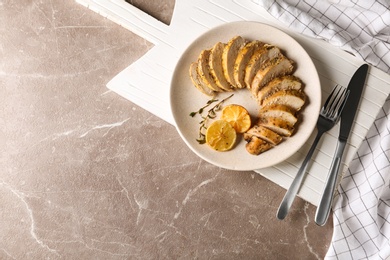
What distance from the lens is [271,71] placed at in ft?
6.99

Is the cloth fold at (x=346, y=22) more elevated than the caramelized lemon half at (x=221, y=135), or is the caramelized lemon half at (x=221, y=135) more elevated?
the cloth fold at (x=346, y=22)

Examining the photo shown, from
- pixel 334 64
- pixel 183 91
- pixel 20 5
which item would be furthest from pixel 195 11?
pixel 20 5

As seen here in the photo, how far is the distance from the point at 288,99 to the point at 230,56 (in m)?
0.28

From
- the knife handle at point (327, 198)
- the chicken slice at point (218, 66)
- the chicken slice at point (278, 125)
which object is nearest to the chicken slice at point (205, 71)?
the chicken slice at point (218, 66)

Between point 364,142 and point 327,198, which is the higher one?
point 364,142

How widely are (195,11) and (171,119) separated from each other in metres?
0.46

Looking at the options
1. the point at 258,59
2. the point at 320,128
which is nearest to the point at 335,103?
the point at 320,128

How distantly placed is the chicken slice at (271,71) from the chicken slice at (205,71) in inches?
6.1

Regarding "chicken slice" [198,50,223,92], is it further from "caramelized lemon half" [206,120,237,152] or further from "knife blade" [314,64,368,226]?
"knife blade" [314,64,368,226]

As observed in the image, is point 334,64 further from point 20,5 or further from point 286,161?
point 20,5

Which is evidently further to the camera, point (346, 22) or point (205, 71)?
point (346, 22)

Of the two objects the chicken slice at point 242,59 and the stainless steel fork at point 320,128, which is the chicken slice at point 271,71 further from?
the stainless steel fork at point 320,128

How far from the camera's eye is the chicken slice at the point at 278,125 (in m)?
2.09

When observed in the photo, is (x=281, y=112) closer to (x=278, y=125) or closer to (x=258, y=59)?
(x=278, y=125)
